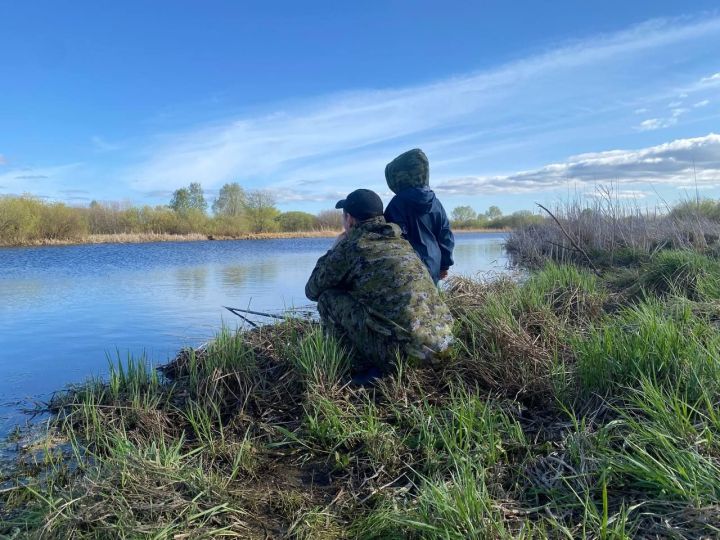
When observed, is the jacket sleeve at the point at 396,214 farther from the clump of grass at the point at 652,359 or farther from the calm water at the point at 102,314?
the calm water at the point at 102,314

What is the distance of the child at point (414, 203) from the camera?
5.07 metres

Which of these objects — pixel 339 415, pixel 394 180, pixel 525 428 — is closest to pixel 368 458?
pixel 339 415

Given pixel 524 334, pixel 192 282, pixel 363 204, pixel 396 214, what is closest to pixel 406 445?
pixel 524 334

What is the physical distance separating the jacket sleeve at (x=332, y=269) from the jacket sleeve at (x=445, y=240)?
1.78m

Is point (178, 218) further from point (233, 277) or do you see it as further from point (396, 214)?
point (396, 214)

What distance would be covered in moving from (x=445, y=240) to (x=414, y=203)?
2.36 feet

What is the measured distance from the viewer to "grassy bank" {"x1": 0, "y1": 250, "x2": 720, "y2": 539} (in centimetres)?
205

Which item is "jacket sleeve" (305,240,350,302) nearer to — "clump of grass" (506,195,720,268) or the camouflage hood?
the camouflage hood

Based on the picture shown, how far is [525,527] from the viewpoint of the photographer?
2010mm

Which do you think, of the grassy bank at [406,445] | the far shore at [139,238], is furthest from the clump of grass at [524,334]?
the far shore at [139,238]

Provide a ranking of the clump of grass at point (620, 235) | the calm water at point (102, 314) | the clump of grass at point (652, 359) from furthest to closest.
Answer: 1. the clump of grass at point (620, 235)
2. the calm water at point (102, 314)
3. the clump of grass at point (652, 359)

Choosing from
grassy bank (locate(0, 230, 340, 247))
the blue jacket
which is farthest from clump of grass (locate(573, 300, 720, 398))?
grassy bank (locate(0, 230, 340, 247))

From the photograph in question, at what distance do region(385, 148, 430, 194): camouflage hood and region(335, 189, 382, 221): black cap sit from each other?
1087mm

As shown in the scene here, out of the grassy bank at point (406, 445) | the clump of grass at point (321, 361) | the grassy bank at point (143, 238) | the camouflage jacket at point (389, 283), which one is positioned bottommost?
the grassy bank at point (406, 445)
